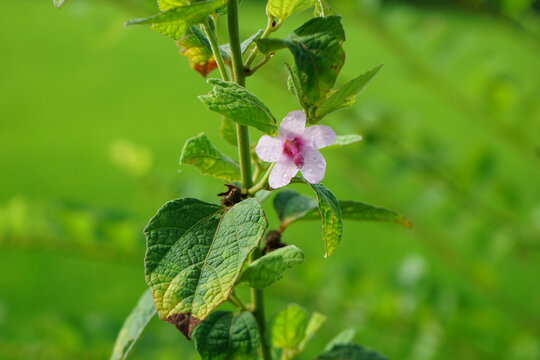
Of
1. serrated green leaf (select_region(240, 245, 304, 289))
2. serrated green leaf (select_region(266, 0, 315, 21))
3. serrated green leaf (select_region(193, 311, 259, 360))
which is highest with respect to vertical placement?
serrated green leaf (select_region(266, 0, 315, 21))

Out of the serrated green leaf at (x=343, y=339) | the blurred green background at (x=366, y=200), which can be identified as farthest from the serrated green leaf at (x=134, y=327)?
the serrated green leaf at (x=343, y=339)

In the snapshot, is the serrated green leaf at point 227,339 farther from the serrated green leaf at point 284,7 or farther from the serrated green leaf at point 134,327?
the serrated green leaf at point 284,7

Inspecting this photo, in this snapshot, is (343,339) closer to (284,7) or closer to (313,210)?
(313,210)

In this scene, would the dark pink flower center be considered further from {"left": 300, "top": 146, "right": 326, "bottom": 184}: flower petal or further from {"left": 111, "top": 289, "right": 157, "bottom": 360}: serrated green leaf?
{"left": 111, "top": 289, "right": 157, "bottom": 360}: serrated green leaf

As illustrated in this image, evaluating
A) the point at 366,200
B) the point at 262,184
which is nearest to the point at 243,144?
the point at 262,184

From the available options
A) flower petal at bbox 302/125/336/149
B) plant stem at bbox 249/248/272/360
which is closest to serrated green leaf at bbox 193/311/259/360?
plant stem at bbox 249/248/272/360

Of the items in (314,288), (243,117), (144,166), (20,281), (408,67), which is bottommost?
(20,281)

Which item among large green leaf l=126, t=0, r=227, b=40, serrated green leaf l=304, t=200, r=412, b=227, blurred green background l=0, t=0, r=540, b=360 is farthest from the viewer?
blurred green background l=0, t=0, r=540, b=360

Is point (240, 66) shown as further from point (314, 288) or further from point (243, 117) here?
point (314, 288)

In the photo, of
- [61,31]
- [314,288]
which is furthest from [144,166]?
[61,31]
